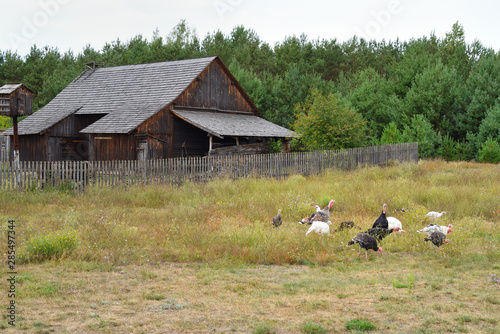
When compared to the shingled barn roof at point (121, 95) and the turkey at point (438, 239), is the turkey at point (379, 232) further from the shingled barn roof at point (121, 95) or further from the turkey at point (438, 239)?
the shingled barn roof at point (121, 95)

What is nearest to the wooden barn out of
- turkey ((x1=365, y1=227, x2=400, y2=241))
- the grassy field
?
the grassy field

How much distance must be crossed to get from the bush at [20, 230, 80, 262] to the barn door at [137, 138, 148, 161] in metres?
16.0

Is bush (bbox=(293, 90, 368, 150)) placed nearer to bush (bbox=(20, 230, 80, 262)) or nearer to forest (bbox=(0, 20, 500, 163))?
forest (bbox=(0, 20, 500, 163))

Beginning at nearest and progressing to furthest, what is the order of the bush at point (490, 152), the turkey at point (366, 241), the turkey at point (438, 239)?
the turkey at point (366, 241)
the turkey at point (438, 239)
the bush at point (490, 152)

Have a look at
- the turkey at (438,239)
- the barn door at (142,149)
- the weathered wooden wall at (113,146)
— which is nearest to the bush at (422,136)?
the barn door at (142,149)

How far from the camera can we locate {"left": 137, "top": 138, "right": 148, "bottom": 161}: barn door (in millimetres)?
24906

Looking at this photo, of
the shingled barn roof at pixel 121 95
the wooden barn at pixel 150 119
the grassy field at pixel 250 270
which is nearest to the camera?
the grassy field at pixel 250 270

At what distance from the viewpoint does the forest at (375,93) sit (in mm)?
27719

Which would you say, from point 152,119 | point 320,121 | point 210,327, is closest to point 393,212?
point 210,327

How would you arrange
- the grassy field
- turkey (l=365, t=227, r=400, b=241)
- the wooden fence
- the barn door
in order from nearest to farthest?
the grassy field → turkey (l=365, t=227, r=400, b=241) → the wooden fence → the barn door

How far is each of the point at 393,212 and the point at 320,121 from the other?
13.5 m

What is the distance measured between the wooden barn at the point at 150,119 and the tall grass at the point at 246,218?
26.9 feet

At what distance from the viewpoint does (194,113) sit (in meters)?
27.4

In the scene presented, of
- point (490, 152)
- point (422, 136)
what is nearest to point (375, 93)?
point (422, 136)
